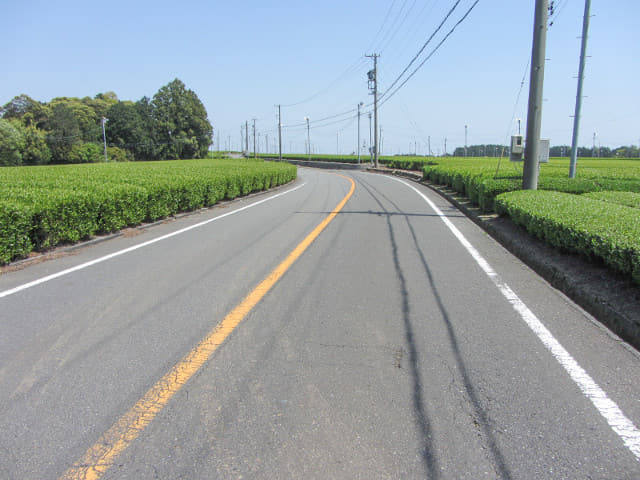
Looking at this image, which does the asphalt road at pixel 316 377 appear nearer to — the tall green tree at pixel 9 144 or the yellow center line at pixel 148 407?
the yellow center line at pixel 148 407

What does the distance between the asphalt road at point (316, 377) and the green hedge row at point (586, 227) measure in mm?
687

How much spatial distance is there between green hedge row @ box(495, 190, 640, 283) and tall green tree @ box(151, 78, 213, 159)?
7493 cm

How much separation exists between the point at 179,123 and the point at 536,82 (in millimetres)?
74896

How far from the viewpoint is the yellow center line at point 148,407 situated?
241 cm

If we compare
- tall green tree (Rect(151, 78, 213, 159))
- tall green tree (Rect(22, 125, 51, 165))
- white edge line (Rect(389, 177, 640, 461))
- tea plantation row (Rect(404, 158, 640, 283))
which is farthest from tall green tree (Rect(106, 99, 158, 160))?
white edge line (Rect(389, 177, 640, 461))

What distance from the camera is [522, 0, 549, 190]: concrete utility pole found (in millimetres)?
10430

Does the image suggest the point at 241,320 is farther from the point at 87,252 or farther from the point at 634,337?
the point at 87,252

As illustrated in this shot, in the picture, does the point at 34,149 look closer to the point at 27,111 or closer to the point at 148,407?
the point at 27,111

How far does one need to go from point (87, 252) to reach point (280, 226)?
13.5 ft

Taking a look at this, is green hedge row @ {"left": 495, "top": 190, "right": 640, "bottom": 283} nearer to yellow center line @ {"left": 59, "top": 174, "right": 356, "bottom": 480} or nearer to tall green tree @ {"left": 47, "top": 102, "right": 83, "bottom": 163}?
yellow center line @ {"left": 59, "top": 174, "right": 356, "bottom": 480}

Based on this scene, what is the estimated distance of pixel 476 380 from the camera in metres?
3.31

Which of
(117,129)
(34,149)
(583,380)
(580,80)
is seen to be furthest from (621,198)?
(117,129)

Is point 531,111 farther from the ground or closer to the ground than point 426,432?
farther from the ground

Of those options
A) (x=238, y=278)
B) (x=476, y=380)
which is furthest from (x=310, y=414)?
(x=238, y=278)
